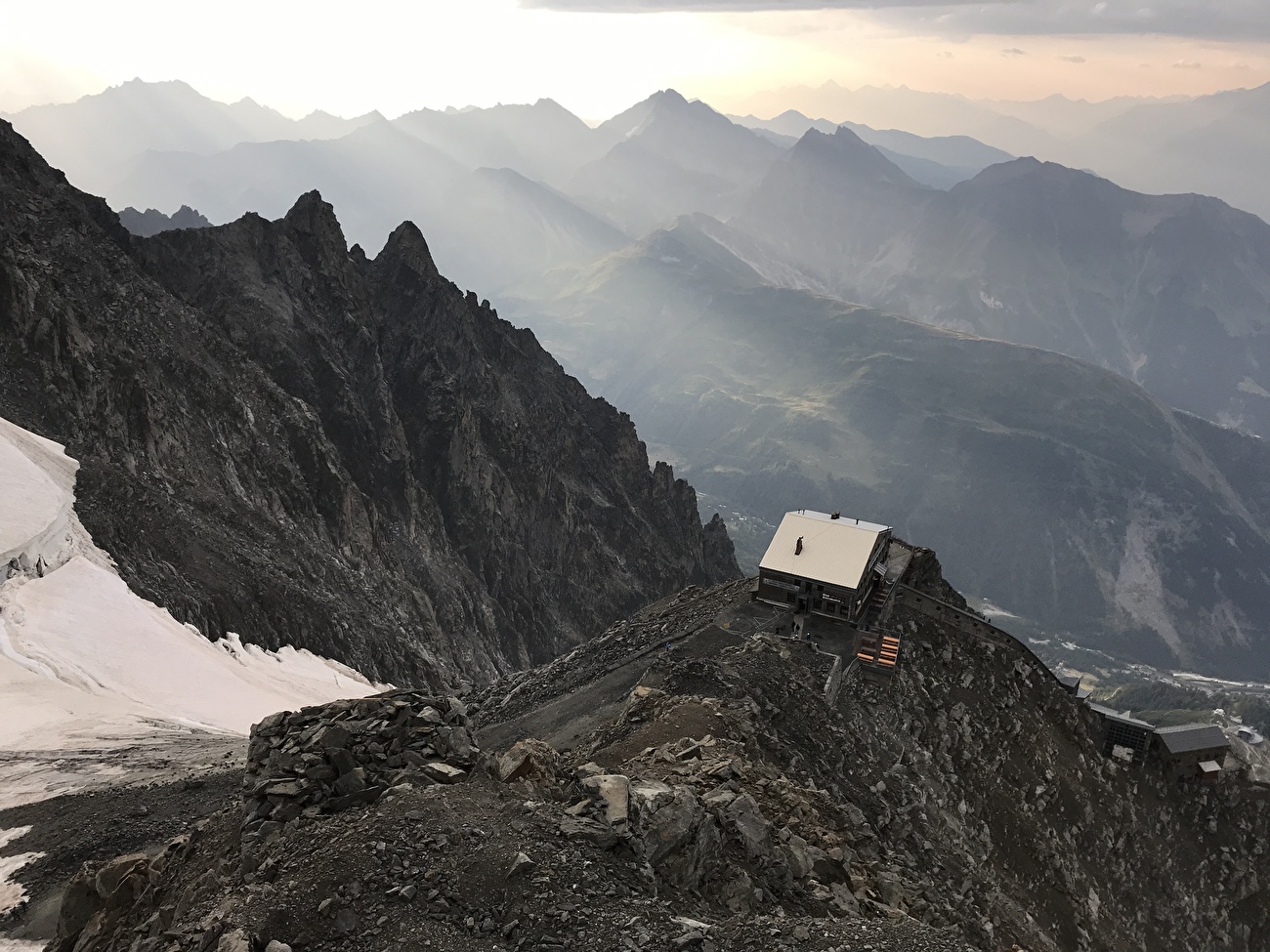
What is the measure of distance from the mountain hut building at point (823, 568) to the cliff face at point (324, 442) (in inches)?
1447

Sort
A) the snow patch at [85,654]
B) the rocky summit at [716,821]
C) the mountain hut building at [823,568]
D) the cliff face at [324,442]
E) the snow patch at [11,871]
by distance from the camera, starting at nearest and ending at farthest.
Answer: the rocky summit at [716,821] → the snow patch at [11,871] → the snow patch at [85,654] → the mountain hut building at [823,568] → the cliff face at [324,442]

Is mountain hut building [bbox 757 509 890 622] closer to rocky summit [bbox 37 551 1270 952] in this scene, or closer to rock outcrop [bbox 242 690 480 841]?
rocky summit [bbox 37 551 1270 952]

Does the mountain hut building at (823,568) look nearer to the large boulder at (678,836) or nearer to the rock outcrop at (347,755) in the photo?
the large boulder at (678,836)

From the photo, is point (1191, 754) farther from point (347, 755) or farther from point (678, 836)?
point (347, 755)

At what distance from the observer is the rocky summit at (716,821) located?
1933cm

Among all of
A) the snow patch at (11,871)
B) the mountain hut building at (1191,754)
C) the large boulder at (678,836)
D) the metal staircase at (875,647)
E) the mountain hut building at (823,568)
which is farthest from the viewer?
the mountain hut building at (1191,754)

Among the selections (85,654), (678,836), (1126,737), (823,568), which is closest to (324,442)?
(85,654)

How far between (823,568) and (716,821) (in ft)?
100

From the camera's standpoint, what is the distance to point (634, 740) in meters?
34.3

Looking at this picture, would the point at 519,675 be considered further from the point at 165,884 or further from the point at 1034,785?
the point at 165,884

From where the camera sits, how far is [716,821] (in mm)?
25375

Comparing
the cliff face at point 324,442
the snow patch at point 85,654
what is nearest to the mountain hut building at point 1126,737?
the snow patch at point 85,654

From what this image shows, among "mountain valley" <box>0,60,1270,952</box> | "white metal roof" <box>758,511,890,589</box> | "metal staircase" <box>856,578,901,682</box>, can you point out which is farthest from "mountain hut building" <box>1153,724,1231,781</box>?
"white metal roof" <box>758,511,890,589</box>

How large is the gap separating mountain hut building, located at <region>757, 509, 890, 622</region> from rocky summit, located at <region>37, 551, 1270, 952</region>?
244 cm
